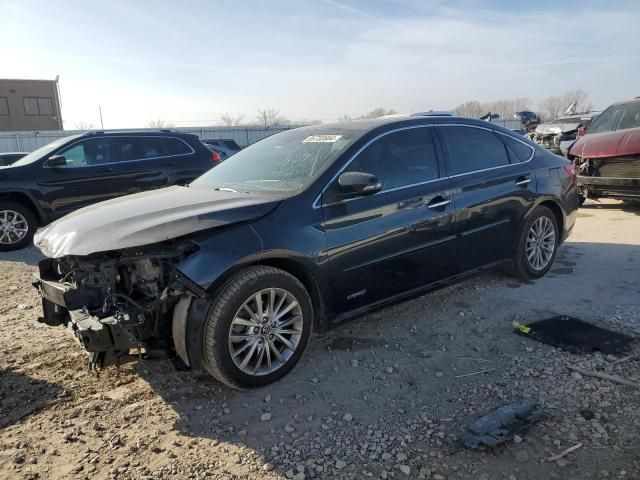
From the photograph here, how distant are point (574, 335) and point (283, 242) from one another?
2453 mm

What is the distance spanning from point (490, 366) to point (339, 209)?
1.54 m

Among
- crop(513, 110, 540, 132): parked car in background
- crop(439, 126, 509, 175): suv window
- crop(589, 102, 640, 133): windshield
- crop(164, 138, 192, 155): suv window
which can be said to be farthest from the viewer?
crop(513, 110, 540, 132): parked car in background

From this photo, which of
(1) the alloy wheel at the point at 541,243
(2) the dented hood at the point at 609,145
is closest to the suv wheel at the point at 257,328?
(1) the alloy wheel at the point at 541,243

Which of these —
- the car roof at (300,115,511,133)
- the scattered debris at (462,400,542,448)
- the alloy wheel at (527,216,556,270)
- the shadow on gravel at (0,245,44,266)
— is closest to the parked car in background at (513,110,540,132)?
the alloy wheel at (527,216,556,270)

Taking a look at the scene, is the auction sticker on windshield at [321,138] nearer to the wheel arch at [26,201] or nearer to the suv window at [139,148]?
the suv window at [139,148]

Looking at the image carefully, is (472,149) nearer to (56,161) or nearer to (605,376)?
(605,376)

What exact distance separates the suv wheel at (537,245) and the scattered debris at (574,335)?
891mm

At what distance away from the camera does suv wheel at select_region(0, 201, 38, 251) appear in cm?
766

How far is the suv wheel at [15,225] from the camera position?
302 inches

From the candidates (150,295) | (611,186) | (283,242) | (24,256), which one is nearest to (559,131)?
(611,186)

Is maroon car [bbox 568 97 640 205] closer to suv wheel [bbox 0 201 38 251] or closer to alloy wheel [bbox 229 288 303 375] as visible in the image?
alloy wheel [bbox 229 288 303 375]

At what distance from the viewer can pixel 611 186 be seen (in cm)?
805

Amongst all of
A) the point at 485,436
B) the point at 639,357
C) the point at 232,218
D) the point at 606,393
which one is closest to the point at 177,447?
the point at 232,218

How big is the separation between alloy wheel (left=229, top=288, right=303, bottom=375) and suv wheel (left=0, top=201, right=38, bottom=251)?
620 cm
